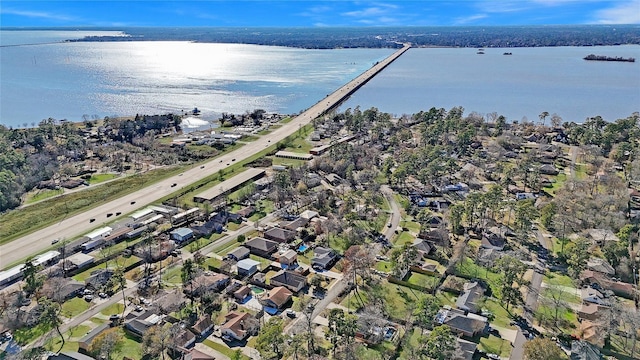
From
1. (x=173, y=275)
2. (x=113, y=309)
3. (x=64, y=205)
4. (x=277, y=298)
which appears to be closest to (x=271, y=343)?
(x=277, y=298)

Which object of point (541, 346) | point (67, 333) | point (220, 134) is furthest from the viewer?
point (220, 134)

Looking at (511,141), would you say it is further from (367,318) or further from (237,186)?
(367,318)

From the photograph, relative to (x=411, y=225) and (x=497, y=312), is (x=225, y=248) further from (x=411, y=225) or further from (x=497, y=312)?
(x=497, y=312)

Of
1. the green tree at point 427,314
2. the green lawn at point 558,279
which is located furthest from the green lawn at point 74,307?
the green lawn at point 558,279

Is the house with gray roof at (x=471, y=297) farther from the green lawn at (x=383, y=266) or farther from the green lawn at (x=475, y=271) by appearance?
the green lawn at (x=383, y=266)

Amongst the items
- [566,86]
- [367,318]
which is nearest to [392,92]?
[566,86]
